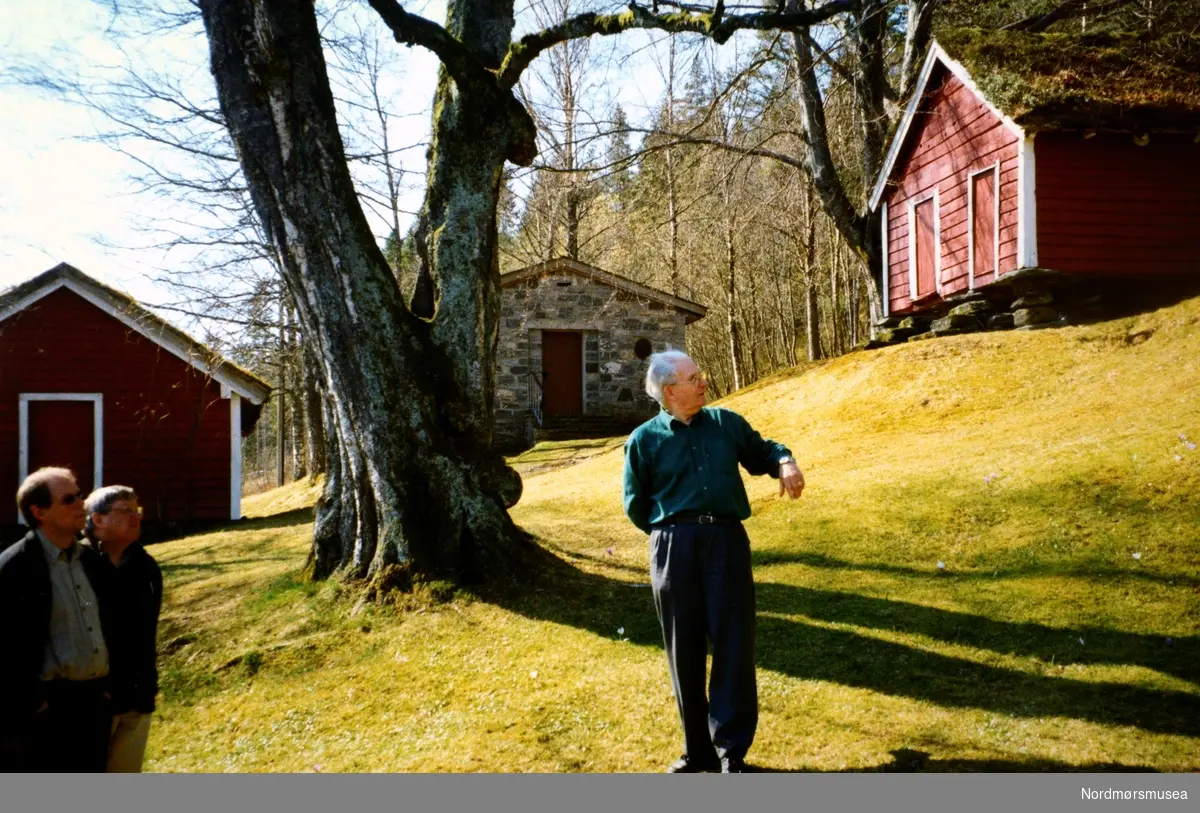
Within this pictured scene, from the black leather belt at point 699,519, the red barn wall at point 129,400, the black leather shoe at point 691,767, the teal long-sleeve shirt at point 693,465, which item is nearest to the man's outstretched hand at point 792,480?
the teal long-sleeve shirt at point 693,465

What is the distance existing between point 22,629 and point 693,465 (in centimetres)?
261

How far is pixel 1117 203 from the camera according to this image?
14703 mm

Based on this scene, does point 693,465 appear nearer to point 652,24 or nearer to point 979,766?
point 979,766

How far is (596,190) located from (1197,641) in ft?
77.3

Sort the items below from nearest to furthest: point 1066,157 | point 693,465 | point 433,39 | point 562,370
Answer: point 693,465 → point 433,39 → point 1066,157 → point 562,370

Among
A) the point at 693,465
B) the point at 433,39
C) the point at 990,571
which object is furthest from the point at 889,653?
the point at 433,39

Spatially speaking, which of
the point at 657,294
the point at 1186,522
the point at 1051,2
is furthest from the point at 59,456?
the point at 1051,2

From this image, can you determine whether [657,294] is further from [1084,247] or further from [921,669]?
[921,669]

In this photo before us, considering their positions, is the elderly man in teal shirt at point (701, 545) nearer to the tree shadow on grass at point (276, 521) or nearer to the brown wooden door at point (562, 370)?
the tree shadow on grass at point (276, 521)

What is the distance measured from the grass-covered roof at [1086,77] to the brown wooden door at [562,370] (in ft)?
38.1

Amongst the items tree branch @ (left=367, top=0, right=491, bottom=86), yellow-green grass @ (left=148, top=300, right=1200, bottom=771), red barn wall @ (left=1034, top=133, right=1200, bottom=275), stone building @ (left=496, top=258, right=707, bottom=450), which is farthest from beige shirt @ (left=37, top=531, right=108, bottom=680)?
stone building @ (left=496, top=258, right=707, bottom=450)

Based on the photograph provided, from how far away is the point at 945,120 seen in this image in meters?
16.7

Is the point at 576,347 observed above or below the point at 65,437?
above

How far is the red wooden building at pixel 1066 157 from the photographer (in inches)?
563
